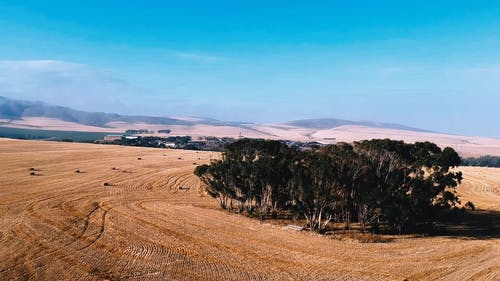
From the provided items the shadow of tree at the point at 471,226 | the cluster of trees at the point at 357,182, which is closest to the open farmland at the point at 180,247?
the shadow of tree at the point at 471,226

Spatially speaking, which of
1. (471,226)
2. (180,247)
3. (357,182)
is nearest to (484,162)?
(471,226)

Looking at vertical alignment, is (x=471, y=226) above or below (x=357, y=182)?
below

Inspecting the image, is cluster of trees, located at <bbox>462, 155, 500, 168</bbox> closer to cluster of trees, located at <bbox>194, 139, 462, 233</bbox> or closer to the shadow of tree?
the shadow of tree

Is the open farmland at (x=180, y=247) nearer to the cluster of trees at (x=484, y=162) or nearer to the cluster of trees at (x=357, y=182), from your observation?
the cluster of trees at (x=357, y=182)

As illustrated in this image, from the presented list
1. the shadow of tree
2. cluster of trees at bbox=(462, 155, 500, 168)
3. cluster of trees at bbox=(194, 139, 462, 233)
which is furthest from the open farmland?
cluster of trees at bbox=(462, 155, 500, 168)

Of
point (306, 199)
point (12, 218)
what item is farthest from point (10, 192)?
point (306, 199)

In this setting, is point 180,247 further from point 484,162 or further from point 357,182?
point 484,162

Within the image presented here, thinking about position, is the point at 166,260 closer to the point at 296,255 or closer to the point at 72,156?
the point at 296,255
